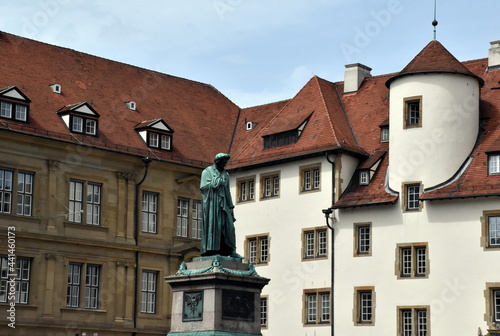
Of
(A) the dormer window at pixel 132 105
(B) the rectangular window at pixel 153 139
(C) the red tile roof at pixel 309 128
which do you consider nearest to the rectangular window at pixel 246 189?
(C) the red tile roof at pixel 309 128

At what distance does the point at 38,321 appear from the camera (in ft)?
177

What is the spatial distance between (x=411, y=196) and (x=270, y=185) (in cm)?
867

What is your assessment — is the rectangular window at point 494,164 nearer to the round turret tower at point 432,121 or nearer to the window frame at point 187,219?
the round turret tower at point 432,121

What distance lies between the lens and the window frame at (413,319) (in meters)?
50.8

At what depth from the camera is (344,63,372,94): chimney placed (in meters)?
61.7

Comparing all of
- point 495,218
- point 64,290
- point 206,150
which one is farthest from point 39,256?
point 495,218

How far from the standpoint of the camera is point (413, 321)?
51.1 m

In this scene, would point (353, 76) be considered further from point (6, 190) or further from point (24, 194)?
point (6, 190)

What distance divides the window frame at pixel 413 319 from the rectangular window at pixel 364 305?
1.58 m

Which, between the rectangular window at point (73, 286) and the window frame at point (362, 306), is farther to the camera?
the rectangular window at point (73, 286)

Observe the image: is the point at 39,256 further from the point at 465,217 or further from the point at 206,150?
the point at 465,217

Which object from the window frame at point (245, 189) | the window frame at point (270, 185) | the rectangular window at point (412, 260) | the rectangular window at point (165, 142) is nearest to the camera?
the rectangular window at point (412, 260)

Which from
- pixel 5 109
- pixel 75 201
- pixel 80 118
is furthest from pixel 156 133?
pixel 5 109

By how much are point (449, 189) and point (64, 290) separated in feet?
61.9
